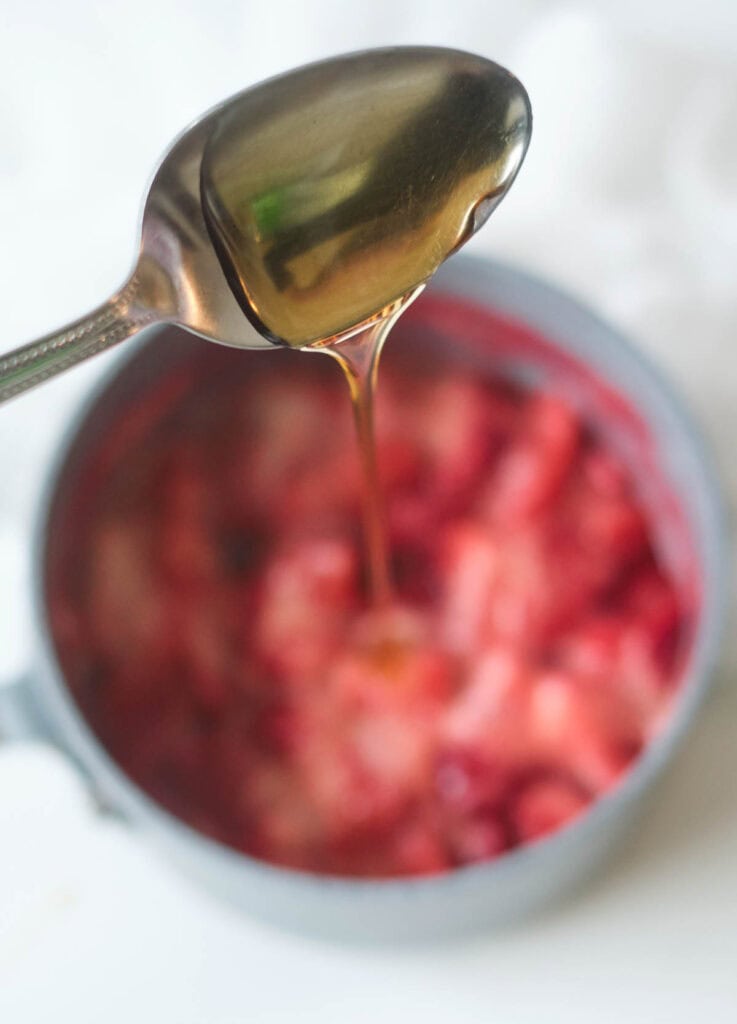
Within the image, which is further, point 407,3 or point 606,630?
point 407,3

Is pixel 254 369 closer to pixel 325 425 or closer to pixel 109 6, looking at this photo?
pixel 325 425

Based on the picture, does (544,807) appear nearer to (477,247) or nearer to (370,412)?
(370,412)

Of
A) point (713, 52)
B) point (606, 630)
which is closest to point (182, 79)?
point (713, 52)

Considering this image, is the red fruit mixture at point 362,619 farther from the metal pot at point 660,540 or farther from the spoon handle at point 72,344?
the spoon handle at point 72,344

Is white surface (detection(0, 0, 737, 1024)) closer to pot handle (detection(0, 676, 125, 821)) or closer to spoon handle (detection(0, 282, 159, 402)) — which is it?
pot handle (detection(0, 676, 125, 821))

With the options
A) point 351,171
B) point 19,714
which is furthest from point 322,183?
point 19,714

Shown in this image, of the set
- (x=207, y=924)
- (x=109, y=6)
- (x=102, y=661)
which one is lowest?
(x=207, y=924)

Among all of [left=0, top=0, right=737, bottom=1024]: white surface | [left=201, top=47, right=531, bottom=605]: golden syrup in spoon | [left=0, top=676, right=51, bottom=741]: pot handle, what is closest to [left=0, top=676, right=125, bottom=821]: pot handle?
[left=0, top=676, right=51, bottom=741]: pot handle

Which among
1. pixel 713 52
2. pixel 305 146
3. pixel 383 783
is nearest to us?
pixel 305 146
